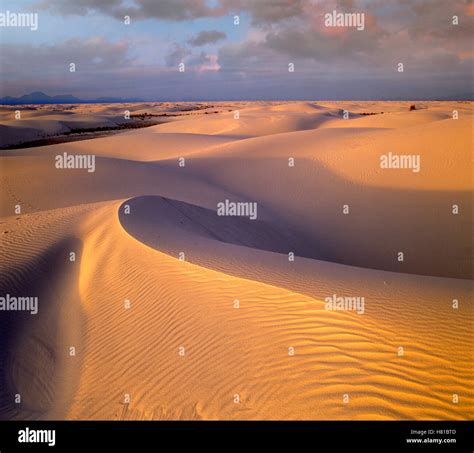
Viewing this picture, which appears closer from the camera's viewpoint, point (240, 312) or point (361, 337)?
point (361, 337)

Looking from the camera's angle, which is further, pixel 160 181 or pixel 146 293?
pixel 160 181

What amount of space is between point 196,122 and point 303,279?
163 feet

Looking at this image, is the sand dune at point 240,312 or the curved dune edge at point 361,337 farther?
the sand dune at point 240,312

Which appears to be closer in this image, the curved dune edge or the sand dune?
the curved dune edge

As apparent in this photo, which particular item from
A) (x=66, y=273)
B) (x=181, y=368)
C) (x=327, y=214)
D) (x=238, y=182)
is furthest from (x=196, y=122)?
(x=181, y=368)

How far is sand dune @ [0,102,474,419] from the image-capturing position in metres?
3.72

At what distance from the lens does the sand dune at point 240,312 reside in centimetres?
372

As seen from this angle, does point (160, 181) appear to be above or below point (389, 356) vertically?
above

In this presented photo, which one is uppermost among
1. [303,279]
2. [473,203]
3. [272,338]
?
[473,203]

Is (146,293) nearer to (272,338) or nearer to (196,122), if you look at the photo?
(272,338)

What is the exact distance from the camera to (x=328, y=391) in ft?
11.8

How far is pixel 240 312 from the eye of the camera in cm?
510
